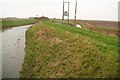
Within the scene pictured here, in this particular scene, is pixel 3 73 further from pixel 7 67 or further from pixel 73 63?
pixel 73 63

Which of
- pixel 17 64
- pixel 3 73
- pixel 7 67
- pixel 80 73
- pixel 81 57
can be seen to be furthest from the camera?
pixel 17 64

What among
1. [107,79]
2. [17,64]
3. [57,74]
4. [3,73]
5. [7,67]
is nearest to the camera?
Result: [107,79]

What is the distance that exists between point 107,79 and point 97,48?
611 centimetres

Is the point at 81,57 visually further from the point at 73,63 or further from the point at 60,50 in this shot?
the point at 60,50

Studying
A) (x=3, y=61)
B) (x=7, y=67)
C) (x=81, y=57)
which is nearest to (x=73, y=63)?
(x=81, y=57)

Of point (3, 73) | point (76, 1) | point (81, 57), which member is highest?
point (76, 1)

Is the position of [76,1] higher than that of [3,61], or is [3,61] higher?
[76,1]

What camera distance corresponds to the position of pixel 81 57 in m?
19.3

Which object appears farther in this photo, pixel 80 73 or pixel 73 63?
pixel 73 63

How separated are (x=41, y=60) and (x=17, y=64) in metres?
2.87

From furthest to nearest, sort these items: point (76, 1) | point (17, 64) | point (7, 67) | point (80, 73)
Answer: point (76, 1), point (17, 64), point (7, 67), point (80, 73)

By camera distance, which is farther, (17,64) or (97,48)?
(17,64)

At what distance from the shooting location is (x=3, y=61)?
27219mm

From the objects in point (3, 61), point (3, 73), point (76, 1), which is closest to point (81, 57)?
point (3, 73)
